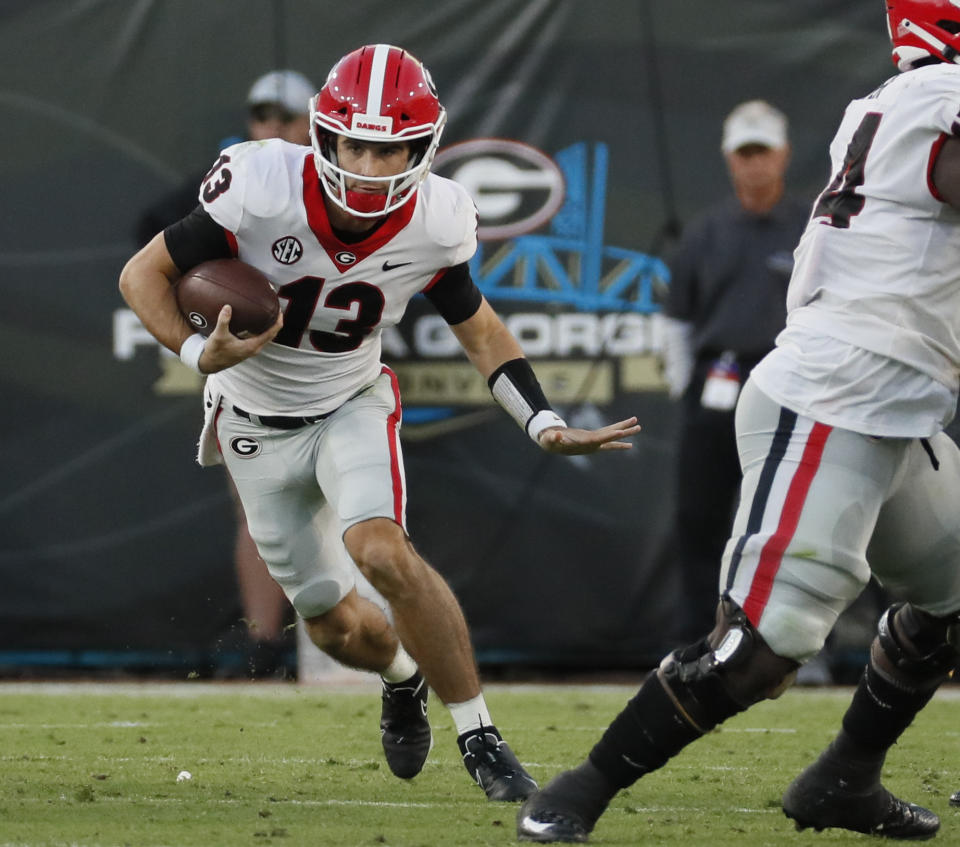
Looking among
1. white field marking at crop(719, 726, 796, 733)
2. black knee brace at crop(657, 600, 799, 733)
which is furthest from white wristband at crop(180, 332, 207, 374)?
white field marking at crop(719, 726, 796, 733)

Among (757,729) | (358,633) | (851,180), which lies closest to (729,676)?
(851,180)

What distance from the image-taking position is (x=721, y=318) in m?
7.01

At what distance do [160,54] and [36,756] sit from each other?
345 centimetres

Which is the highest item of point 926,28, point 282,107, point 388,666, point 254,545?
point 926,28

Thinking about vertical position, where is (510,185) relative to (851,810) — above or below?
above

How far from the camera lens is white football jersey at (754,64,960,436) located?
3.38 metres

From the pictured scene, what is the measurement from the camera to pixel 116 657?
24.2 feet

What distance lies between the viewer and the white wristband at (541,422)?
432cm

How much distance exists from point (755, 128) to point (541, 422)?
118 inches

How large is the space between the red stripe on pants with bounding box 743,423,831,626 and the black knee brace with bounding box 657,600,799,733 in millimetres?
34

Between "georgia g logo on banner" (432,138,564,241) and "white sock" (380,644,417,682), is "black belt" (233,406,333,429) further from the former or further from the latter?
"georgia g logo on banner" (432,138,564,241)

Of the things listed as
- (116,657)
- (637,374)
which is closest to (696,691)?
(637,374)

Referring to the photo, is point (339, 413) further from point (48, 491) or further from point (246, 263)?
point (48, 491)

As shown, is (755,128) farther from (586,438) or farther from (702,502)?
(586,438)
